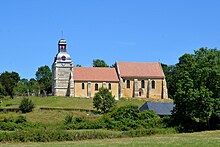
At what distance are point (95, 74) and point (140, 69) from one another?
1041 cm

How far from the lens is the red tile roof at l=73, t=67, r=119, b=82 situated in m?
93.7

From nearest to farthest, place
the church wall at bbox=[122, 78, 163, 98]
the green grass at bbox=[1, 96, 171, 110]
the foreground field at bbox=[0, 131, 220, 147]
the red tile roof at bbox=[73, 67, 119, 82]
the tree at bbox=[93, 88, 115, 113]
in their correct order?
the foreground field at bbox=[0, 131, 220, 147]
the tree at bbox=[93, 88, 115, 113]
the green grass at bbox=[1, 96, 171, 110]
the red tile roof at bbox=[73, 67, 119, 82]
the church wall at bbox=[122, 78, 163, 98]

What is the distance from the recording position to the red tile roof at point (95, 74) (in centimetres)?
9369

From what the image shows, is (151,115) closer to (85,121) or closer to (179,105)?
(179,105)

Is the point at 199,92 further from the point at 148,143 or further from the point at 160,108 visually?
the point at 148,143

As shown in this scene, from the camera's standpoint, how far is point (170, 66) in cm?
11925

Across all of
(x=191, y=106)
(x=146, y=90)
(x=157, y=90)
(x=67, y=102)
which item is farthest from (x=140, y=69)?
(x=191, y=106)

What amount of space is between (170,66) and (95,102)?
168ft

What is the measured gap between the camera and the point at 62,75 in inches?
3713

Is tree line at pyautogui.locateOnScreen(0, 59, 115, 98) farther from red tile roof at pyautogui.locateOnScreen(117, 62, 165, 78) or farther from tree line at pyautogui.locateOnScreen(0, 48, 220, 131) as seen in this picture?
tree line at pyautogui.locateOnScreen(0, 48, 220, 131)

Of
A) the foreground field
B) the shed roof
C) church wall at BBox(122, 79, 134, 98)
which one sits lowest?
the foreground field

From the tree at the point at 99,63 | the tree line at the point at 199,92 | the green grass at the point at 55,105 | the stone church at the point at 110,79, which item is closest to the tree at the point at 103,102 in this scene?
the green grass at the point at 55,105

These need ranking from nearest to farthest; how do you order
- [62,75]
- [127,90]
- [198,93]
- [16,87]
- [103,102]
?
1. [198,93]
2. [103,102]
3. [62,75]
4. [127,90]
5. [16,87]

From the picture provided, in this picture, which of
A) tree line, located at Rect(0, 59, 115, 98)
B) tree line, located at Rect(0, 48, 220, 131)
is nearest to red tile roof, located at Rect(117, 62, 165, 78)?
tree line, located at Rect(0, 59, 115, 98)
